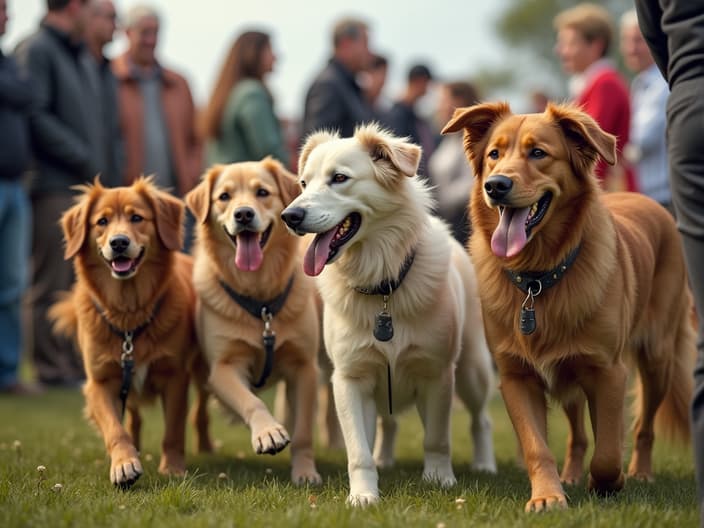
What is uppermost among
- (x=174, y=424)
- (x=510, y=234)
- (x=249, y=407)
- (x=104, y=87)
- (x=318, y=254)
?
(x=104, y=87)

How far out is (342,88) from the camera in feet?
28.9

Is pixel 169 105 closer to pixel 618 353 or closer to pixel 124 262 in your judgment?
pixel 124 262

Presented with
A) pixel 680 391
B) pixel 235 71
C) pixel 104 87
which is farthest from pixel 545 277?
pixel 104 87

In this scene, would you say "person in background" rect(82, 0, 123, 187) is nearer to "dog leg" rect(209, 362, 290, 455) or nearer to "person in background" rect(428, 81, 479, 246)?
"person in background" rect(428, 81, 479, 246)

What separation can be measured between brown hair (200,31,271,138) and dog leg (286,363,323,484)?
11.4ft

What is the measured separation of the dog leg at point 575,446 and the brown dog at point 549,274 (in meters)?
0.62

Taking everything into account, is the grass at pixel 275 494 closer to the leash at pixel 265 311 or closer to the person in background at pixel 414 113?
the leash at pixel 265 311

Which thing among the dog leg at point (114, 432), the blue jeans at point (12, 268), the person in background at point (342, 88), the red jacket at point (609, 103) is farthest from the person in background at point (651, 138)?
the blue jeans at point (12, 268)

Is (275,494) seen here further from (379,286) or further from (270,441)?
(379,286)

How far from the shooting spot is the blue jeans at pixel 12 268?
902 cm

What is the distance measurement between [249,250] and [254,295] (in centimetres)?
29

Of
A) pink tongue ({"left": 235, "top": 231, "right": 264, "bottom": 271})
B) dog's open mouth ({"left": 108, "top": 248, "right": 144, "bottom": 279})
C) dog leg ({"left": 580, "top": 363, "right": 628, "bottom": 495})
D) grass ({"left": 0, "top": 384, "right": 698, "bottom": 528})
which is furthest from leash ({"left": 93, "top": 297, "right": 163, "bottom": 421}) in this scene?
dog leg ({"left": 580, "top": 363, "right": 628, "bottom": 495})

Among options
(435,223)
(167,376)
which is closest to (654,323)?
(435,223)

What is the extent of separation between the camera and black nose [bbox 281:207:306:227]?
4762 mm
